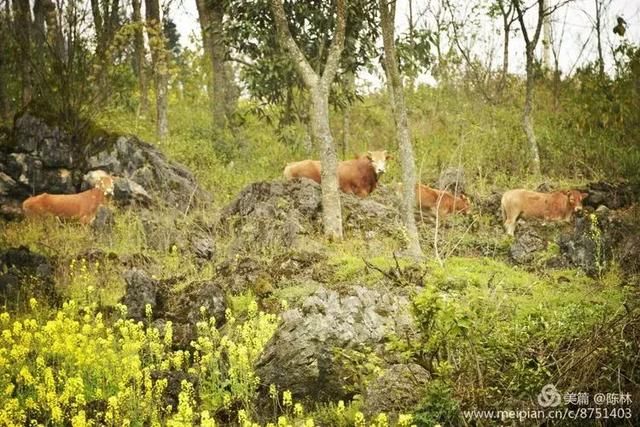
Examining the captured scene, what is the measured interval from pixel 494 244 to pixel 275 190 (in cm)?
421

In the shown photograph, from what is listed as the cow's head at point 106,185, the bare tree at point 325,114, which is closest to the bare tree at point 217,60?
the cow's head at point 106,185

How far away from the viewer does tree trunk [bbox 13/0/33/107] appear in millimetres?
16766

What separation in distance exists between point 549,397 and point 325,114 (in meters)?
8.05

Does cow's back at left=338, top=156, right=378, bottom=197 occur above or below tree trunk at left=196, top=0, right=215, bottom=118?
below

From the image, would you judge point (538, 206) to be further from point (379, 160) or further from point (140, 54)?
point (140, 54)

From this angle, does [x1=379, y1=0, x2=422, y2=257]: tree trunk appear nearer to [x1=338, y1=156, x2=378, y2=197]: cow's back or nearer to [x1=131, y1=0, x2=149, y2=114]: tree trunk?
[x1=338, y1=156, x2=378, y2=197]: cow's back

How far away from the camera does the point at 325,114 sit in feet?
40.9

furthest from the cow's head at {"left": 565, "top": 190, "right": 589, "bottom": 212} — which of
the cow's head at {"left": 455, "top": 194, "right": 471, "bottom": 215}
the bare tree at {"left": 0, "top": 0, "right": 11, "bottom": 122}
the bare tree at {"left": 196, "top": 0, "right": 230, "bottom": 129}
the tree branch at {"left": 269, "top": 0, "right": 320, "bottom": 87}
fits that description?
the bare tree at {"left": 0, "top": 0, "right": 11, "bottom": 122}

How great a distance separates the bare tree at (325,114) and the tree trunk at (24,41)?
7191mm

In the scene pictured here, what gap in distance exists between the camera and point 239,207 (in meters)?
13.5

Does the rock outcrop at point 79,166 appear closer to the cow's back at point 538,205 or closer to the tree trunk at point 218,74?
the tree trunk at point 218,74

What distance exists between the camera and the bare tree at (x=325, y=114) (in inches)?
484

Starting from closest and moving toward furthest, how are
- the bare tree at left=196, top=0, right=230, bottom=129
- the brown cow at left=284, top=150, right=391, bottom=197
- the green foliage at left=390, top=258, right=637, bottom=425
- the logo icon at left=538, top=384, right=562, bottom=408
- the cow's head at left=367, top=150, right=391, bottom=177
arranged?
the logo icon at left=538, top=384, right=562, bottom=408 < the green foliage at left=390, top=258, right=637, bottom=425 < the cow's head at left=367, top=150, right=391, bottom=177 < the brown cow at left=284, top=150, right=391, bottom=197 < the bare tree at left=196, top=0, right=230, bottom=129

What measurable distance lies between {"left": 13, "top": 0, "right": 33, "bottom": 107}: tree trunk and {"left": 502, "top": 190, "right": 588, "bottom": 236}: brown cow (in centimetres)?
1141
